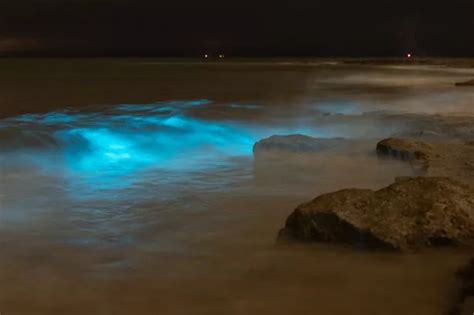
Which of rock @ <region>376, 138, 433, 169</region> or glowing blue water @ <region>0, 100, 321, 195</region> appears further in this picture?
glowing blue water @ <region>0, 100, 321, 195</region>

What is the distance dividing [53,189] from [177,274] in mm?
4067

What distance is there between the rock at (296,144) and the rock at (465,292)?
560cm

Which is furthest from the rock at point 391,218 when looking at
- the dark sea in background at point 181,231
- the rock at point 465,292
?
the rock at point 465,292

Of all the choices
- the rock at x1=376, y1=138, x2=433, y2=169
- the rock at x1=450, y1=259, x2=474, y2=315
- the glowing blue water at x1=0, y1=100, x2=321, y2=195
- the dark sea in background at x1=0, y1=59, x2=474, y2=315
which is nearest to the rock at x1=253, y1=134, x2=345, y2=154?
the dark sea in background at x1=0, y1=59, x2=474, y2=315

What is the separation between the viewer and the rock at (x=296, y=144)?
33.2ft

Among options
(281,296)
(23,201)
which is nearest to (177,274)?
(281,296)

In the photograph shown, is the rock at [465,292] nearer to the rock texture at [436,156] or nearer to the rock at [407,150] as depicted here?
the rock texture at [436,156]

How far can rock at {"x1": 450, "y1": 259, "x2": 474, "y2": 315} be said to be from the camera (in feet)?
12.2

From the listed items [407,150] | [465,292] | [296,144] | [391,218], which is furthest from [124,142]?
[465,292]

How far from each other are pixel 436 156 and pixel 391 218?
3.51 metres

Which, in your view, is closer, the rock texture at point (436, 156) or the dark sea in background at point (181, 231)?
the dark sea in background at point (181, 231)

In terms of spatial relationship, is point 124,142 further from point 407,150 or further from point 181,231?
point 181,231

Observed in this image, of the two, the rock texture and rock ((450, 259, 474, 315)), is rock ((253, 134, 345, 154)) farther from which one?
rock ((450, 259, 474, 315))

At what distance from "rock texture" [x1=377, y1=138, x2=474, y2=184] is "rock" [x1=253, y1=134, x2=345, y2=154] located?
1058 millimetres
